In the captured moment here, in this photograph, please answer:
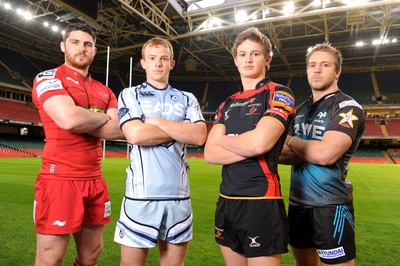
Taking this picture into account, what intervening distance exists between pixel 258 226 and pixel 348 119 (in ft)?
3.50

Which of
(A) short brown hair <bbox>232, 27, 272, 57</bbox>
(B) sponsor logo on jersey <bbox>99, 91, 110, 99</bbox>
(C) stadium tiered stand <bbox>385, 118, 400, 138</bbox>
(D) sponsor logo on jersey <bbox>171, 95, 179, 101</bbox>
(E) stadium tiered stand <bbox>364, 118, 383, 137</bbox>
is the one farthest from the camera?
(E) stadium tiered stand <bbox>364, 118, 383, 137</bbox>

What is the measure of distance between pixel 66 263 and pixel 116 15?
69.2 feet

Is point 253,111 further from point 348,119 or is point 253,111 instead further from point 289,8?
point 289,8

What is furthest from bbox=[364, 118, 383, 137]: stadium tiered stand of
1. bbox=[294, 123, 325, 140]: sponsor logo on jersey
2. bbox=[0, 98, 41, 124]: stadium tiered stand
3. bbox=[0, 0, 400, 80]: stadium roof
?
bbox=[294, 123, 325, 140]: sponsor logo on jersey

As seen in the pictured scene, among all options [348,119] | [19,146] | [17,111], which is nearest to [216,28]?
[348,119]

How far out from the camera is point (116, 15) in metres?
21.8

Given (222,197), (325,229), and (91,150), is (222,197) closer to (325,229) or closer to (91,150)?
(325,229)

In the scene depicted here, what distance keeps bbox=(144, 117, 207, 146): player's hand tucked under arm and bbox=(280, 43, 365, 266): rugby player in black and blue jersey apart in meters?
0.72

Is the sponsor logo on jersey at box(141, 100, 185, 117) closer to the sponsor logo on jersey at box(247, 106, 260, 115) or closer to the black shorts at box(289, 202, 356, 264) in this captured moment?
the sponsor logo on jersey at box(247, 106, 260, 115)

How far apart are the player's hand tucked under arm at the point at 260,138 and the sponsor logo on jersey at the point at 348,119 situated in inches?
22.8

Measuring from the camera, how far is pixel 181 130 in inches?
93.5

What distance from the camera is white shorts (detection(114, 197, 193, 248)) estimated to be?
2.26m

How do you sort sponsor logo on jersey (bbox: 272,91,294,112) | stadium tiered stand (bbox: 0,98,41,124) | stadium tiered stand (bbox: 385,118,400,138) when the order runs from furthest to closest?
stadium tiered stand (bbox: 385,118,400,138) → stadium tiered stand (bbox: 0,98,41,124) → sponsor logo on jersey (bbox: 272,91,294,112)

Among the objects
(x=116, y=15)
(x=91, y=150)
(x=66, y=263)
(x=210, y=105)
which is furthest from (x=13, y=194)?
(x=210, y=105)
